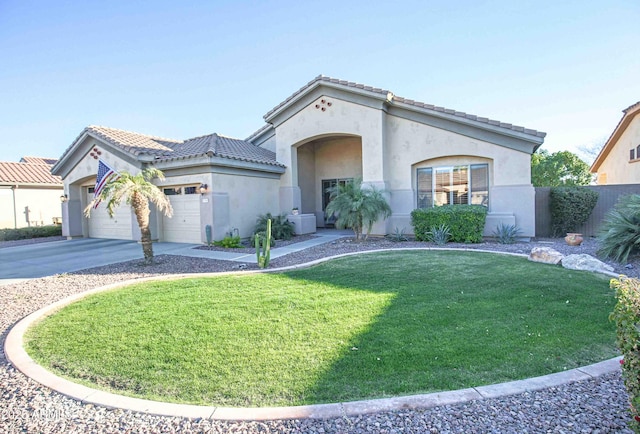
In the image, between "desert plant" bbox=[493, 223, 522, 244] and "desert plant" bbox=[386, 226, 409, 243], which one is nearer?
"desert plant" bbox=[493, 223, 522, 244]

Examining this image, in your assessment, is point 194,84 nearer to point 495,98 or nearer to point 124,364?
point 495,98

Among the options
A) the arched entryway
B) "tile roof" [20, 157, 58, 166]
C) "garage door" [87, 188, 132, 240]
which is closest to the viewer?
"garage door" [87, 188, 132, 240]

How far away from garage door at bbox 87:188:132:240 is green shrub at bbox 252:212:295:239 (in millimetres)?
6472

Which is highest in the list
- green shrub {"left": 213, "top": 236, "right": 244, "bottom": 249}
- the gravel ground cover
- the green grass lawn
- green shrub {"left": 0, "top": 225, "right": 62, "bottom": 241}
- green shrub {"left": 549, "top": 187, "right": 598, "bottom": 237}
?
green shrub {"left": 549, "top": 187, "right": 598, "bottom": 237}

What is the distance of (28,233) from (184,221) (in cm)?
1112

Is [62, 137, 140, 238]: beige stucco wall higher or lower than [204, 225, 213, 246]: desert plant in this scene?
higher

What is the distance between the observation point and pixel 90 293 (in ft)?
23.9

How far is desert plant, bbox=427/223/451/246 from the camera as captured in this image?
42.0ft

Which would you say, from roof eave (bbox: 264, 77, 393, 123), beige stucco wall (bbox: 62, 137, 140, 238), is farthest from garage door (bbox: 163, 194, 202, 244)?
roof eave (bbox: 264, 77, 393, 123)

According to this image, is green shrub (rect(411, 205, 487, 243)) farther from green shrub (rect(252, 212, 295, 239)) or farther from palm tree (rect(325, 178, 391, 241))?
green shrub (rect(252, 212, 295, 239))

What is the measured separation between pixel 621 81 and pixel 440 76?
32.3ft

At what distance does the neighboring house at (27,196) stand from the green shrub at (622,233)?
30.6 m

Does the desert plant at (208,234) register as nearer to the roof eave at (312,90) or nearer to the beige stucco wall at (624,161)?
the roof eave at (312,90)

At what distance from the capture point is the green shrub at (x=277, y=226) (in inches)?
608
